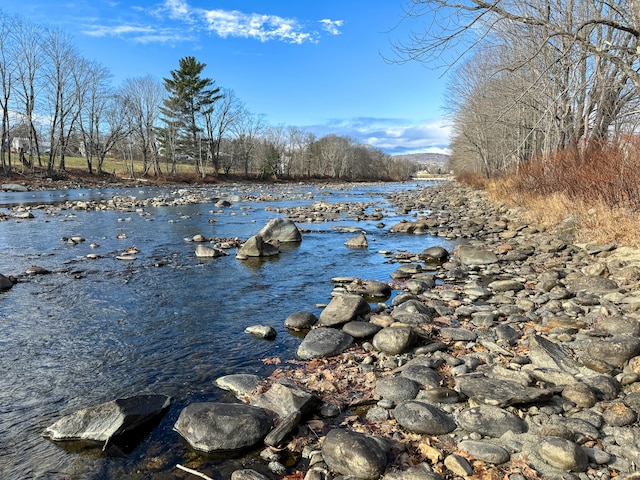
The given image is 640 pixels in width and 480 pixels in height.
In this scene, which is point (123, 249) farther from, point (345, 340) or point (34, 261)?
point (345, 340)

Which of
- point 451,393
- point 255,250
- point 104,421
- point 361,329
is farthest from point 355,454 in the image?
point 255,250

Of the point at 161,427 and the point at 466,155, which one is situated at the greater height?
the point at 466,155

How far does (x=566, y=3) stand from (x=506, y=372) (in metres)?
14.4

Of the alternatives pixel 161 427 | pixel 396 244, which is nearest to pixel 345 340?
pixel 161 427

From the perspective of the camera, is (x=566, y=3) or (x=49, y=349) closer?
(x=49, y=349)

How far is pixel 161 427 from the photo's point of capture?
338 cm

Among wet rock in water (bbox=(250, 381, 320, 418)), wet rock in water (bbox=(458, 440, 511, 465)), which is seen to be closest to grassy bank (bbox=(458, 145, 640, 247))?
wet rock in water (bbox=(458, 440, 511, 465))

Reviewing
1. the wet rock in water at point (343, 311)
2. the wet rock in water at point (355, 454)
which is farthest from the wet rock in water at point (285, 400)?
the wet rock in water at point (343, 311)

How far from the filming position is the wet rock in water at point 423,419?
10.3 ft

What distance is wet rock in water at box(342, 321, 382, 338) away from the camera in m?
5.10

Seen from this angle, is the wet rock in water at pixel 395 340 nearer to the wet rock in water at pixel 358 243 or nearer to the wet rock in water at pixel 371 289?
the wet rock in water at pixel 371 289

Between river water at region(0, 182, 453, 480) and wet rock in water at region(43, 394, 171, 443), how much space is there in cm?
9

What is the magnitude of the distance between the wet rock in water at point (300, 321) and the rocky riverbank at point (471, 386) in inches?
5.7

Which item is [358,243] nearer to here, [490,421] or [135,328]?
[135,328]
